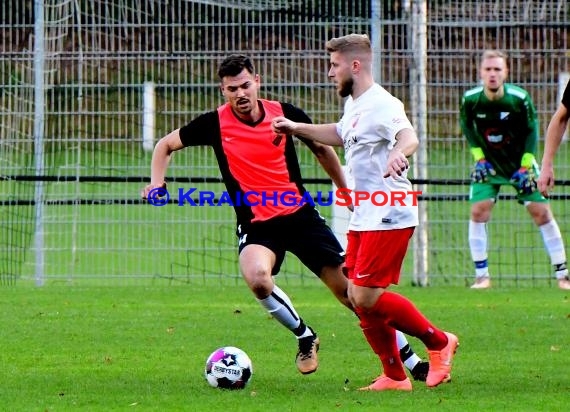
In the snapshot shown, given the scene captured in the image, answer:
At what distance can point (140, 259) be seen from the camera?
15.8m

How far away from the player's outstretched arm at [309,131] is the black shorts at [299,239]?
2.88ft

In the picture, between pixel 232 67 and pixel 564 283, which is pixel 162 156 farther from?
pixel 564 283

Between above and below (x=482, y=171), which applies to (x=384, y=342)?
below

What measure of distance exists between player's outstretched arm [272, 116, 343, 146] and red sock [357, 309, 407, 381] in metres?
1.02

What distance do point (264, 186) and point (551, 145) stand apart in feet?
6.45

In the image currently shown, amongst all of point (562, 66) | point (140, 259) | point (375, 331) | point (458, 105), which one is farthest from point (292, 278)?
point (375, 331)

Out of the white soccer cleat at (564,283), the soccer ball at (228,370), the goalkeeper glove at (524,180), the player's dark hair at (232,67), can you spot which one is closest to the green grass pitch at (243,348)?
the soccer ball at (228,370)

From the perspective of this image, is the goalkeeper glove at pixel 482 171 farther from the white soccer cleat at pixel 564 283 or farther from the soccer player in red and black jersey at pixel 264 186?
the soccer player in red and black jersey at pixel 264 186

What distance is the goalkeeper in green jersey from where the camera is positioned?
44.6 feet

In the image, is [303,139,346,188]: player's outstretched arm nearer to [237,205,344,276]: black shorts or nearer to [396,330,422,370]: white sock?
[237,205,344,276]: black shorts

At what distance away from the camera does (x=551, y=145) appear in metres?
8.01

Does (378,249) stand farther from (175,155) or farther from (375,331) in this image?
(175,155)

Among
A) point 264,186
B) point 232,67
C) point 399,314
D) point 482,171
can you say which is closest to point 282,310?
A: point 264,186

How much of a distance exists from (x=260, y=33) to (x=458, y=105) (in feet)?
7.68
